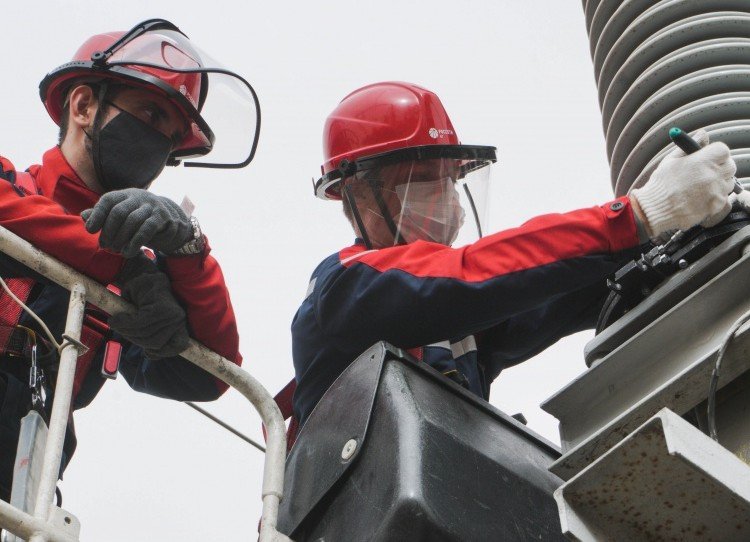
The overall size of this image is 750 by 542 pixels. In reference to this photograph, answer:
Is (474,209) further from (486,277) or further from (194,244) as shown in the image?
(194,244)

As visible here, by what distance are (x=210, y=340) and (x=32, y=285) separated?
64 cm

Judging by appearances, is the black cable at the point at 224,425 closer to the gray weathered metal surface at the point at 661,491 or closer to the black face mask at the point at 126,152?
the black face mask at the point at 126,152

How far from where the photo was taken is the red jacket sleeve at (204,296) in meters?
4.09

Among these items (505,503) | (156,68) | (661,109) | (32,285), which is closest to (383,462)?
(505,503)

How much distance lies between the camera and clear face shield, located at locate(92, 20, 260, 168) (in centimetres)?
503

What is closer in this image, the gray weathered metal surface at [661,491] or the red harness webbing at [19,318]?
the gray weathered metal surface at [661,491]

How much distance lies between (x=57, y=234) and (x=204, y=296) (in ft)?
1.83

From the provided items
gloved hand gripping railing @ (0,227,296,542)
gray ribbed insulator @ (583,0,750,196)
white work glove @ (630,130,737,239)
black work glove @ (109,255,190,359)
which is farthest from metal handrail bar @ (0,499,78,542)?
gray ribbed insulator @ (583,0,750,196)

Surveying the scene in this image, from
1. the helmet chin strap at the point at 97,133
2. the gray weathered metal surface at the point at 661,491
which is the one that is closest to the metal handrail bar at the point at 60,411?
the gray weathered metal surface at the point at 661,491

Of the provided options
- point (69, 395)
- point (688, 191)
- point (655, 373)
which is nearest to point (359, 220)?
point (688, 191)

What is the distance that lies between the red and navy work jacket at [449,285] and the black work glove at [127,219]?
669 mm

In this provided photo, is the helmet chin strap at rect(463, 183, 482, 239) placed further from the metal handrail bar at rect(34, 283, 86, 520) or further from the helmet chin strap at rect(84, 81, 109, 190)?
the metal handrail bar at rect(34, 283, 86, 520)

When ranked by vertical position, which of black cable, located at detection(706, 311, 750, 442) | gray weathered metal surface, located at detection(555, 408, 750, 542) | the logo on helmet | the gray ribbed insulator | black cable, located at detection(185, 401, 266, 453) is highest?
the gray ribbed insulator

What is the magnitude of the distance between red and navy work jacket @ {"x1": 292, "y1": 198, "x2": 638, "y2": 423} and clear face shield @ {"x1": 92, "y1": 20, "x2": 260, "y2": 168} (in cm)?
125
